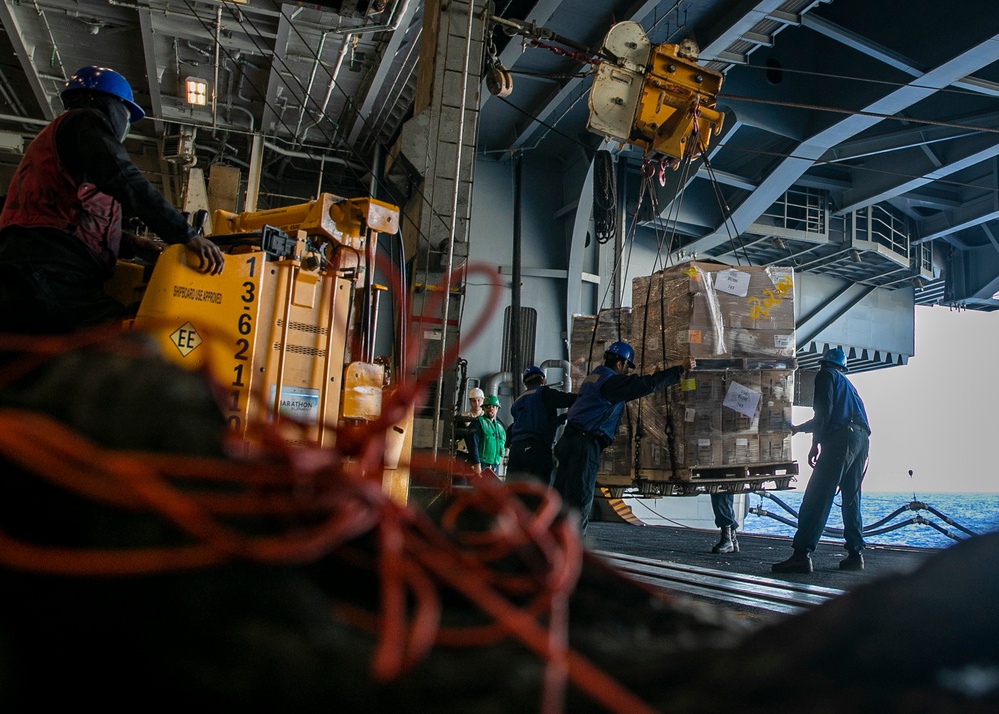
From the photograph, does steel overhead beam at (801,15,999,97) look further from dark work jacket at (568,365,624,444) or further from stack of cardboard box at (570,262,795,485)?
dark work jacket at (568,365,624,444)

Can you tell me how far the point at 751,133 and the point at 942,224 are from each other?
6.96 metres

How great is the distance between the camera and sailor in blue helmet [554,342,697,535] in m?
6.73

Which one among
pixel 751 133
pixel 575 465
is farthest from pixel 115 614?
pixel 751 133

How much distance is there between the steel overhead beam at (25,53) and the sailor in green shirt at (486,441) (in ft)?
28.0

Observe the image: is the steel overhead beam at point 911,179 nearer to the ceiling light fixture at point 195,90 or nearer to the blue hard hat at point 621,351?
the blue hard hat at point 621,351

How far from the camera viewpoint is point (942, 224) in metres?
19.7

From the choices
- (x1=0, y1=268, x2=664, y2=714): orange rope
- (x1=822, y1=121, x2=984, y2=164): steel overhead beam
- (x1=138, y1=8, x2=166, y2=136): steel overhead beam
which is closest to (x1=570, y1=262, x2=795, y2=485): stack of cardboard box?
(x1=0, y1=268, x2=664, y2=714): orange rope

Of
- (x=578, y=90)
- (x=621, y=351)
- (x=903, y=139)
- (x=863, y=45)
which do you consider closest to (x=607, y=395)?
(x=621, y=351)

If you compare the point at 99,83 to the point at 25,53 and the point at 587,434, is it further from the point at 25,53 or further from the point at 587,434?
the point at 25,53

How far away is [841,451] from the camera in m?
6.68

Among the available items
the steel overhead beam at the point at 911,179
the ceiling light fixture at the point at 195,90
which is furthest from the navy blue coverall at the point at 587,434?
the steel overhead beam at the point at 911,179

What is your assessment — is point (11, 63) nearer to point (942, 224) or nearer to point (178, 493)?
point (178, 493)

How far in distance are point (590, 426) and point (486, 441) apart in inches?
171

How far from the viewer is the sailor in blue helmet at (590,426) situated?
22.1 ft
